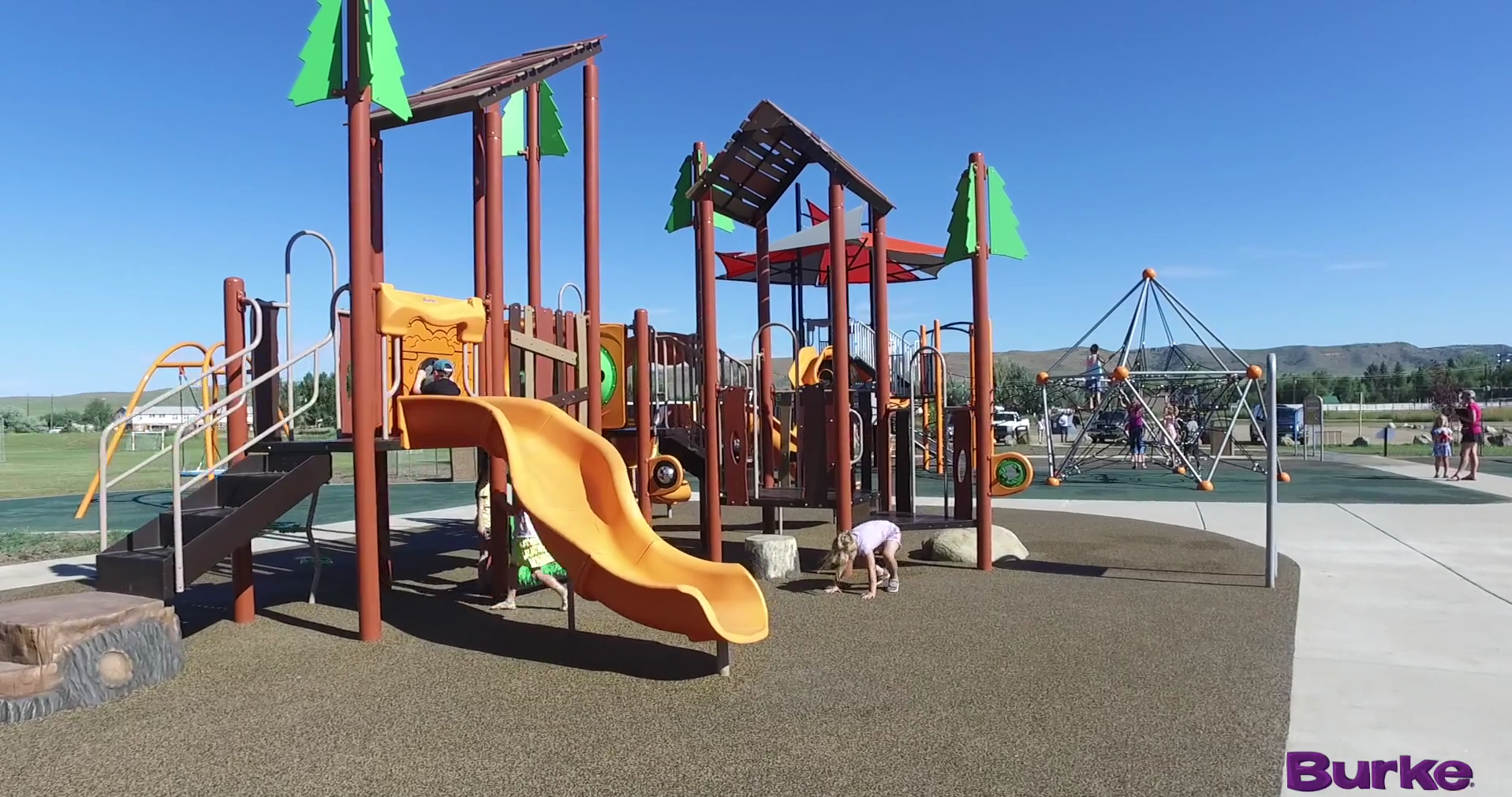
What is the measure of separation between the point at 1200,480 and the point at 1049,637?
312 cm

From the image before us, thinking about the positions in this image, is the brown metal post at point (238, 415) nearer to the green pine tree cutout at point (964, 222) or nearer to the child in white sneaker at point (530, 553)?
the child in white sneaker at point (530, 553)

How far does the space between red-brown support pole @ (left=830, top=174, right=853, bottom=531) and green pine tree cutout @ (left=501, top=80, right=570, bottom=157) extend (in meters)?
3.56

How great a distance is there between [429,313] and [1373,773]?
6.75 meters

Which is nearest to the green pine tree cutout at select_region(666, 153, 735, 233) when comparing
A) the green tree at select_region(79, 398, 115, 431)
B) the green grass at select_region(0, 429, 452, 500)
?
the green grass at select_region(0, 429, 452, 500)

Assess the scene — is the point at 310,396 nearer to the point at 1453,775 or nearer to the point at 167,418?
the point at 1453,775

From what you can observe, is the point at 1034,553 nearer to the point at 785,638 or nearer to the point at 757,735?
the point at 785,638

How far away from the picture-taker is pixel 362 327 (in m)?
6.58

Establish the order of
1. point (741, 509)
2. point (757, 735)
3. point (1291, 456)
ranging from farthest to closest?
point (1291, 456) → point (741, 509) → point (757, 735)

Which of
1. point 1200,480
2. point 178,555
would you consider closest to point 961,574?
point 1200,480

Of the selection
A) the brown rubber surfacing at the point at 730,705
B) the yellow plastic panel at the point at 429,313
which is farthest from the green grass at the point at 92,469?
the brown rubber surfacing at the point at 730,705

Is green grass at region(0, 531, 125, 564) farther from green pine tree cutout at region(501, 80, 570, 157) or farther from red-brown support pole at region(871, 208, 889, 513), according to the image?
red-brown support pole at region(871, 208, 889, 513)

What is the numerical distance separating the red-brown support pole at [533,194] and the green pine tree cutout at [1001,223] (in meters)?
4.74

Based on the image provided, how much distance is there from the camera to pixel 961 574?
9.22m

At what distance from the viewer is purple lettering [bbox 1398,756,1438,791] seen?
401 cm
